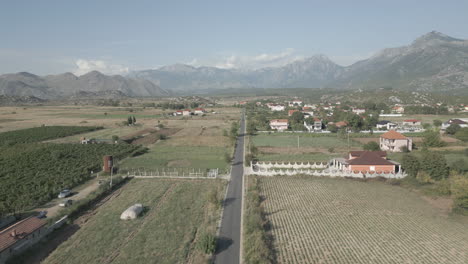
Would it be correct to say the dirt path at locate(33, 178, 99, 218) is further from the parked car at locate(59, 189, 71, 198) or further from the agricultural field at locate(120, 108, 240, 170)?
the agricultural field at locate(120, 108, 240, 170)

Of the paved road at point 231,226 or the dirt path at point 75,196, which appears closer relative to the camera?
the paved road at point 231,226

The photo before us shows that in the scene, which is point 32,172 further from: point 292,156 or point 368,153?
point 368,153

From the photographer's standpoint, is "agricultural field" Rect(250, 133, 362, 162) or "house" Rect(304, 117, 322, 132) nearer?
"agricultural field" Rect(250, 133, 362, 162)

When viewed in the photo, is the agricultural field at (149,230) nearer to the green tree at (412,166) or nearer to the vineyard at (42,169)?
the vineyard at (42,169)

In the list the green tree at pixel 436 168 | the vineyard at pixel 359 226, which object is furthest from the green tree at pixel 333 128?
the vineyard at pixel 359 226

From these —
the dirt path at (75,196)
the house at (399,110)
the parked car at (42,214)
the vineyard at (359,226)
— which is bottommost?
the vineyard at (359,226)

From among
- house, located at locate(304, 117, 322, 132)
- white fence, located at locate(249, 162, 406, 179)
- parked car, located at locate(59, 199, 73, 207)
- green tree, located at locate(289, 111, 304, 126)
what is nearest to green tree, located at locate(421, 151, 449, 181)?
white fence, located at locate(249, 162, 406, 179)

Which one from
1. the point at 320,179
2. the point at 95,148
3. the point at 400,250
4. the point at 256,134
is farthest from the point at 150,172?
the point at 256,134

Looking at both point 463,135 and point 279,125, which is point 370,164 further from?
point 279,125
